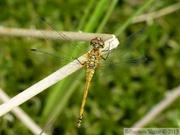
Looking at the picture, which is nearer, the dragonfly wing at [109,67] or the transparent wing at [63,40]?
the transparent wing at [63,40]

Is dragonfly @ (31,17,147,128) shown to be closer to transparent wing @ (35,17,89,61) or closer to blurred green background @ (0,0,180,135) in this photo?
transparent wing @ (35,17,89,61)

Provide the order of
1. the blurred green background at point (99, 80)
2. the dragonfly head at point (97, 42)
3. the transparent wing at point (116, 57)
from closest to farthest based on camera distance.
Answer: the dragonfly head at point (97, 42) → the transparent wing at point (116, 57) → the blurred green background at point (99, 80)

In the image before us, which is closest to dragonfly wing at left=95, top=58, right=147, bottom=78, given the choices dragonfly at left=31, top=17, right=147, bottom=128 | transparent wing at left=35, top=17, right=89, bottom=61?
dragonfly at left=31, top=17, right=147, bottom=128

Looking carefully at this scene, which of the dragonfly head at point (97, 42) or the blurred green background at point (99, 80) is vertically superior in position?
the blurred green background at point (99, 80)

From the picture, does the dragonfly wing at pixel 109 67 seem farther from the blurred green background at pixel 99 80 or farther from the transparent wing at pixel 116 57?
the blurred green background at pixel 99 80

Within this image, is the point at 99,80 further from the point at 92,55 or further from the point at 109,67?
the point at 92,55

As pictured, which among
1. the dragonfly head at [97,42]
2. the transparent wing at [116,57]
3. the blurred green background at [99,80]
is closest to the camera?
the dragonfly head at [97,42]

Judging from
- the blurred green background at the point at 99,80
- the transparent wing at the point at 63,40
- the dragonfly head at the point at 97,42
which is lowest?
the dragonfly head at the point at 97,42

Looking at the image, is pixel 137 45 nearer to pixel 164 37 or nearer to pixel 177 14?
pixel 164 37

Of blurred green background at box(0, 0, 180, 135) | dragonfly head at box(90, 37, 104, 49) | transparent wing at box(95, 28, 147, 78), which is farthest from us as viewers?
blurred green background at box(0, 0, 180, 135)

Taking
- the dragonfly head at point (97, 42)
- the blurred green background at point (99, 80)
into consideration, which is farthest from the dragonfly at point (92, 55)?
the blurred green background at point (99, 80)
